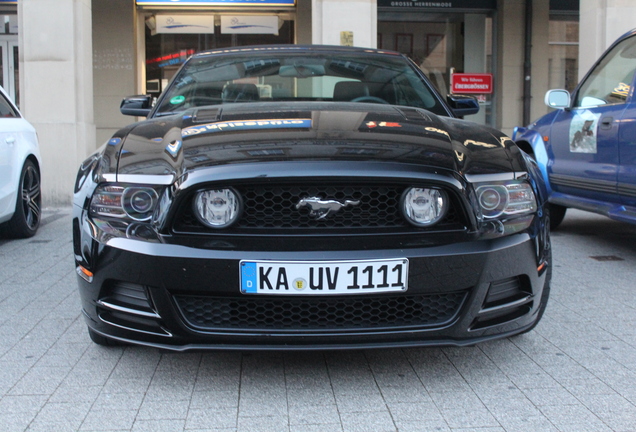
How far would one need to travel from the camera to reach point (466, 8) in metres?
13.3

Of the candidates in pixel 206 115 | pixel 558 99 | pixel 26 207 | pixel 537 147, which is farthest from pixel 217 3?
pixel 206 115

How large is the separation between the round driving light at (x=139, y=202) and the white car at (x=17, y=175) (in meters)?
3.48

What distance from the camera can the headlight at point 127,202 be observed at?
8.70 feet

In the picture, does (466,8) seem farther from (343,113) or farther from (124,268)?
(124,268)

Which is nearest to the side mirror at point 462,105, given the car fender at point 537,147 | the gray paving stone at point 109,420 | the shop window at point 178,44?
A: the car fender at point 537,147

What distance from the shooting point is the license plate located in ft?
8.28

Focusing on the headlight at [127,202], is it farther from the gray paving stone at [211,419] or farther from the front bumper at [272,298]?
the gray paving stone at [211,419]

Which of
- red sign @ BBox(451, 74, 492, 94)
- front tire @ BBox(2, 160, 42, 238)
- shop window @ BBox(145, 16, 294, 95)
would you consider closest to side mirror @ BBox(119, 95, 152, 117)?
front tire @ BBox(2, 160, 42, 238)

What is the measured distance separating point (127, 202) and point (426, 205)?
1107 mm

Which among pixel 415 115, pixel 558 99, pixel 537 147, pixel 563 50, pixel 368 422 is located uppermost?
pixel 563 50

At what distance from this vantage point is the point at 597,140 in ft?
17.8

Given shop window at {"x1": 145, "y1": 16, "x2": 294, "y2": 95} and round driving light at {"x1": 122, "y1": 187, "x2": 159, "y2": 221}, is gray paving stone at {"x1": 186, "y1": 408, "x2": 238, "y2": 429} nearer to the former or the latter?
round driving light at {"x1": 122, "y1": 187, "x2": 159, "y2": 221}

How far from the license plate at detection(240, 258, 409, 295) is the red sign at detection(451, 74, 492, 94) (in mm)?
11488

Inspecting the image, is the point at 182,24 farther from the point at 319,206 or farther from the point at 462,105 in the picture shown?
the point at 319,206
